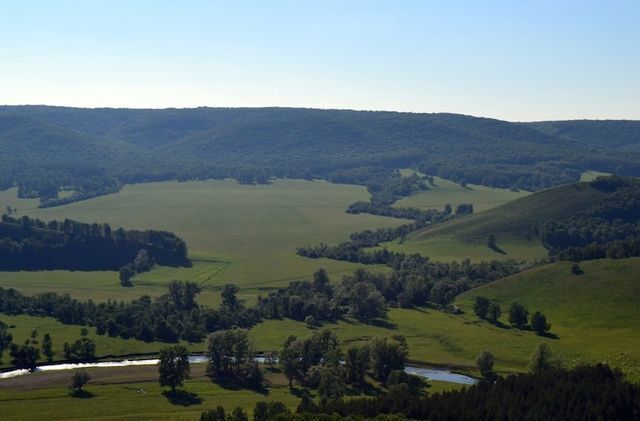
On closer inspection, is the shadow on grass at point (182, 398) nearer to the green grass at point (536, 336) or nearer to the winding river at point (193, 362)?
the winding river at point (193, 362)

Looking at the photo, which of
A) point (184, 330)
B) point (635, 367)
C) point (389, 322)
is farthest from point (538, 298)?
point (184, 330)

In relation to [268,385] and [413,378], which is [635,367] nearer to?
[413,378]

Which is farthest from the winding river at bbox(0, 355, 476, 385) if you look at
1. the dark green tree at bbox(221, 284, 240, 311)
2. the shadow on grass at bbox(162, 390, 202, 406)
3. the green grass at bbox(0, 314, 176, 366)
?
the dark green tree at bbox(221, 284, 240, 311)

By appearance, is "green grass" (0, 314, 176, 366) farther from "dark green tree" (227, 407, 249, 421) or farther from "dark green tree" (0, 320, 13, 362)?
"dark green tree" (227, 407, 249, 421)

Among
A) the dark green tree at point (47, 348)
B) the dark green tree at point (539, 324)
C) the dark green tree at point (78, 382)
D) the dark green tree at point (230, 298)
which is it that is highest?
the dark green tree at point (230, 298)

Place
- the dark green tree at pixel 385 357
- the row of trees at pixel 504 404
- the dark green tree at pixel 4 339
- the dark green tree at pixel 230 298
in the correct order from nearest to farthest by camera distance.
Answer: the row of trees at pixel 504 404, the dark green tree at pixel 385 357, the dark green tree at pixel 4 339, the dark green tree at pixel 230 298

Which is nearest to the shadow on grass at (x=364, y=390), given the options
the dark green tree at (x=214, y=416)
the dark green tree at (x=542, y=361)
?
the dark green tree at (x=542, y=361)

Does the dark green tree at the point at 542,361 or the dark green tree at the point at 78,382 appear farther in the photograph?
the dark green tree at the point at 542,361
